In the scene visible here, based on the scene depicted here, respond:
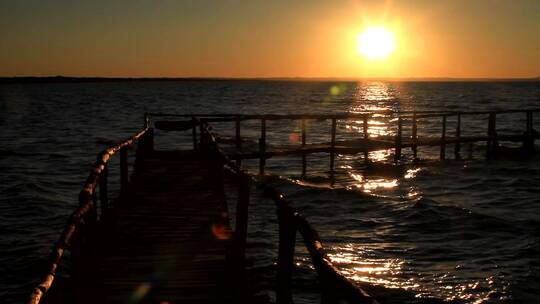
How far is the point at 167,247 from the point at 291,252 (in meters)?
2.74

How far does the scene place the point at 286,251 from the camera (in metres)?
5.72

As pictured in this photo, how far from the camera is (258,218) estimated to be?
1653cm

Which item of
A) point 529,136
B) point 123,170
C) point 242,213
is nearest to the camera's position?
point 242,213

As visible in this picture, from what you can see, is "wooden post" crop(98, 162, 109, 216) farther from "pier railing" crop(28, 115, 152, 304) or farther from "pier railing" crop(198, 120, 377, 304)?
"pier railing" crop(198, 120, 377, 304)

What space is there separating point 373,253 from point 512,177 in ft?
47.1

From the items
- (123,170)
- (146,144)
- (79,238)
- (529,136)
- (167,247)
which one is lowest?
(529,136)

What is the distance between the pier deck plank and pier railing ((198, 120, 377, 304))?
0.58 m

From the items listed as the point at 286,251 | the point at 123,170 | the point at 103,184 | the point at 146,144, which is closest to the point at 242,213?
the point at 286,251

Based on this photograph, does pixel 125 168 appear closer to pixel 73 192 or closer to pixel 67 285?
pixel 67 285

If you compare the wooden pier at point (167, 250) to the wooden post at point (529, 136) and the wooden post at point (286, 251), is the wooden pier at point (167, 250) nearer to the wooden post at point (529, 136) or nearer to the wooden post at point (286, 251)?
the wooden post at point (286, 251)

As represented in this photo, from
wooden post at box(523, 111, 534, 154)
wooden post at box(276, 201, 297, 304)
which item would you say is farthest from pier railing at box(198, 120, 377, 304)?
→ wooden post at box(523, 111, 534, 154)

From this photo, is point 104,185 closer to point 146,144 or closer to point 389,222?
point 389,222

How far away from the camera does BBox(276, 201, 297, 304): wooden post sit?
221 inches

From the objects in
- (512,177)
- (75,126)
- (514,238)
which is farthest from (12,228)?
(75,126)
